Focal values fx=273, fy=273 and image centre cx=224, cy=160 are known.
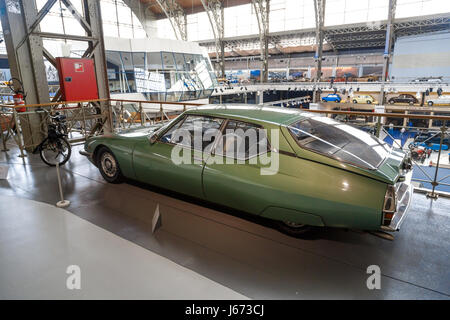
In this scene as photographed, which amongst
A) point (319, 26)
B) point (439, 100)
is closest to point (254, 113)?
point (439, 100)

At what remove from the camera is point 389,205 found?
88.7 inches

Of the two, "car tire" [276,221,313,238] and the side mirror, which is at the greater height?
the side mirror

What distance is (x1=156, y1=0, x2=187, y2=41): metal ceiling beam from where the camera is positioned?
3344cm

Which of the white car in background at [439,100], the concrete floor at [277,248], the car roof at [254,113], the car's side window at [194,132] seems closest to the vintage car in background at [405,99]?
the white car in background at [439,100]

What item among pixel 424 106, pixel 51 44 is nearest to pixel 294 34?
pixel 424 106

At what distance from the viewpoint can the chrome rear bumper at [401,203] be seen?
2.31 meters

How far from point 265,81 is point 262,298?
34.0 meters

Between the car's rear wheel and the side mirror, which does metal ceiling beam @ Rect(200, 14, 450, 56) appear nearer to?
the side mirror

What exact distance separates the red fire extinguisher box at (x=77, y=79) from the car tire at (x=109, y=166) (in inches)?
122

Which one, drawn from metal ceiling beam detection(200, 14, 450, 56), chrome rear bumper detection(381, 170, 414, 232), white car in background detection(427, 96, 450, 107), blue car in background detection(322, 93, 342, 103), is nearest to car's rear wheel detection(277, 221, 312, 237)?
chrome rear bumper detection(381, 170, 414, 232)

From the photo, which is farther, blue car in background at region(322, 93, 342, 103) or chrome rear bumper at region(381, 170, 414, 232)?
blue car in background at region(322, 93, 342, 103)

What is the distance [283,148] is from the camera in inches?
105

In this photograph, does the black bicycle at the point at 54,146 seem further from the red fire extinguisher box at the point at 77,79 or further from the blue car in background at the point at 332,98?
the blue car in background at the point at 332,98

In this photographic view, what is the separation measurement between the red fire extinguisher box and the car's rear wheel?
19.9 ft
